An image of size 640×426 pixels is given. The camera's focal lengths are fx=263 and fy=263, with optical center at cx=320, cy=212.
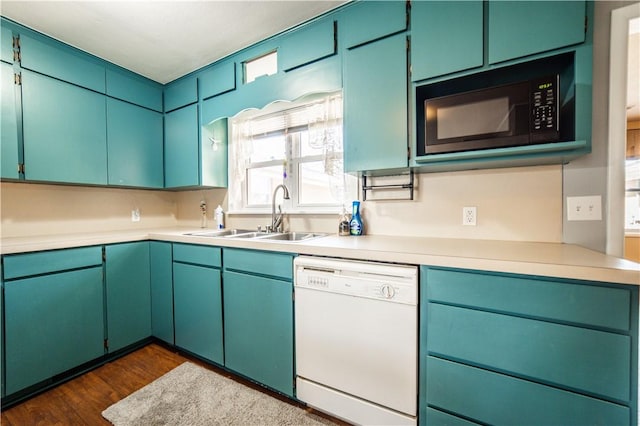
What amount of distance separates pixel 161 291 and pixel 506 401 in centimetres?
235

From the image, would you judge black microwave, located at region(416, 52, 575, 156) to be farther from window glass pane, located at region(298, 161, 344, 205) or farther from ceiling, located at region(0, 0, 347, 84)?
ceiling, located at region(0, 0, 347, 84)

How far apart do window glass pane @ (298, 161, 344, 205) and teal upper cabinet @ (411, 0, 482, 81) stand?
3.09ft

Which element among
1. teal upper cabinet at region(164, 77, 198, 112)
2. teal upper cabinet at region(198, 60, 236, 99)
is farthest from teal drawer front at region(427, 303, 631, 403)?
teal upper cabinet at region(164, 77, 198, 112)

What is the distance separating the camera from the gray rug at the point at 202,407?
4.74 ft

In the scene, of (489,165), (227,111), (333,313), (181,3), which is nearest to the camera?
(333,313)

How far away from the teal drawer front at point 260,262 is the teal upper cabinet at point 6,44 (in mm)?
1960

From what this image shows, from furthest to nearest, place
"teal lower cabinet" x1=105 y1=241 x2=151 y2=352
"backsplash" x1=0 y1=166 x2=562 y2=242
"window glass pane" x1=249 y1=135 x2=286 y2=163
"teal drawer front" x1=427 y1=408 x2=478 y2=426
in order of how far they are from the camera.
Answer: "window glass pane" x1=249 y1=135 x2=286 y2=163 < "teal lower cabinet" x1=105 y1=241 x2=151 y2=352 < "backsplash" x1=0 y1=166 x2=562 y2=242 < "teal drawer front" x1=427 y1=408 x2=478 y2=426

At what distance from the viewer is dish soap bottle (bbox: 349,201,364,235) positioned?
186cm

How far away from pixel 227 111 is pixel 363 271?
181 cm

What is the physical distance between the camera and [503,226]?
4.93 ft

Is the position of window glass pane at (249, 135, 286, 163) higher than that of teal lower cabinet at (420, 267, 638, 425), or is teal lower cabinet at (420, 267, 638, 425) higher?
window glass pane at (249, 135, 286, 163)

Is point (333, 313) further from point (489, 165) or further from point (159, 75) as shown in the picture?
point (159, 75)

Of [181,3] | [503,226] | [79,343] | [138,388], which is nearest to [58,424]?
[138,388]

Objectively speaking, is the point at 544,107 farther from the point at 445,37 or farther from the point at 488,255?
the point at 488,255
